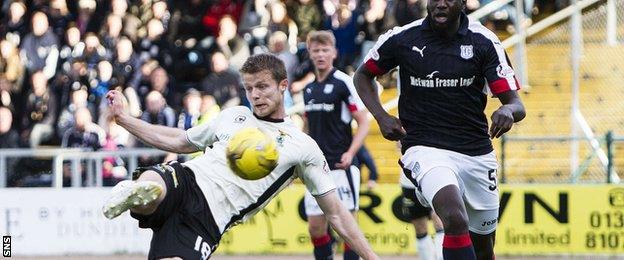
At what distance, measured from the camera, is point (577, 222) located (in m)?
16.0

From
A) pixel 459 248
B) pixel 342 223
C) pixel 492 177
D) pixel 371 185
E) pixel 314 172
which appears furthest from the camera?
pixel 371 185

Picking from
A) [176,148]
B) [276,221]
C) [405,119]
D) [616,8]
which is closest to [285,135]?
[176,148]

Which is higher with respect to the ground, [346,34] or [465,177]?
[346,34]

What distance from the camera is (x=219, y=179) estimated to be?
8516 millimetres

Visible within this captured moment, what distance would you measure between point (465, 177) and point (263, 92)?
174cm

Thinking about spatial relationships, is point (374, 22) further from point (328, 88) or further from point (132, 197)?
point (132, 197)

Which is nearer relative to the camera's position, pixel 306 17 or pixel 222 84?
pixel 222 84

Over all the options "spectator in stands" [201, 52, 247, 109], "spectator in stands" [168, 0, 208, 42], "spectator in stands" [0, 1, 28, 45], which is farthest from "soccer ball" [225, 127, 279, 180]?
"spectator in stands" [0, 1, 28, 45]

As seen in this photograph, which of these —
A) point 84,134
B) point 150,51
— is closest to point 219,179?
point 84,134

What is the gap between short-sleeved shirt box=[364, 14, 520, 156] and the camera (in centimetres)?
951

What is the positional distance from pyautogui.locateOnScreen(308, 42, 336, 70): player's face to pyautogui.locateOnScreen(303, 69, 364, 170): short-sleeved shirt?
0.11 m

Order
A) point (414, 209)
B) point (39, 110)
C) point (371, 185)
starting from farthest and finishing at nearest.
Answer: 1. point (39, 110)
2. point (371, 185)
3. point (414, 209)

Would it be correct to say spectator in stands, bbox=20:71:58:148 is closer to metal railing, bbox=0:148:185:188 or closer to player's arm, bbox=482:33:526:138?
metal railing, bbox=0:148:185:188

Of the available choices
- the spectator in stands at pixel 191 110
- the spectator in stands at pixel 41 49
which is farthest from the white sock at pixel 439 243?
the spectator in stands at pixel 41 49
